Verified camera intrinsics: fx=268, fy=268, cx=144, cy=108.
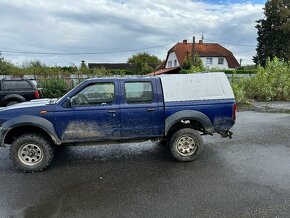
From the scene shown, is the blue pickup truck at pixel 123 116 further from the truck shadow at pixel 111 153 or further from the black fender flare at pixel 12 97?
the black fender flare at pixel 12 97

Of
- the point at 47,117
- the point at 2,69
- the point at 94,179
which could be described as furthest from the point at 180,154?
the point at 2,69

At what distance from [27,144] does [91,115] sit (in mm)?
1323

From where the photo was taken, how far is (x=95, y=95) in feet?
17.7

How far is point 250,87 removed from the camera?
1748 centimetres

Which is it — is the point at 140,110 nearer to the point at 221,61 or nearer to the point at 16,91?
the point at 16,91

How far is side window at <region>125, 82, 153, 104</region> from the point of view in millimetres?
5441

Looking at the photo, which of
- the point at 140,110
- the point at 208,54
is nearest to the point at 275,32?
the point at 208,54

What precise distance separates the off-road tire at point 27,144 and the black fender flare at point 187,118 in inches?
94.4

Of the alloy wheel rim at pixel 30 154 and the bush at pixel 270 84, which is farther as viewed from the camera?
the bush at pixel 270 84

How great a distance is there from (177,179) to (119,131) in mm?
1493

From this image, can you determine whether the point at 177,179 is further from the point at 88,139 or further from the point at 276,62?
the point at 276,62

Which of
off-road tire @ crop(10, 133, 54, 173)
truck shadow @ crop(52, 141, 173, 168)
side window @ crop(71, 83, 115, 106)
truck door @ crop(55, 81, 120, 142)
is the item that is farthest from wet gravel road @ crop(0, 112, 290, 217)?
side window @ crop(71, 83, 115, 106)

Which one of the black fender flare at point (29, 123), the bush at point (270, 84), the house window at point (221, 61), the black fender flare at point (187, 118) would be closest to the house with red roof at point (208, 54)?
the house window at point (221, 61)

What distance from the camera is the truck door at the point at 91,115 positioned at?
17.0 feet
